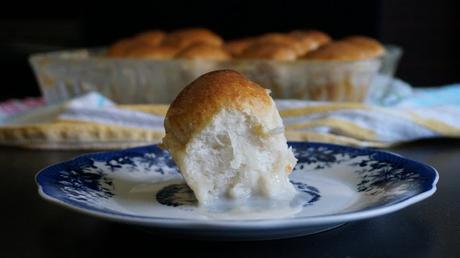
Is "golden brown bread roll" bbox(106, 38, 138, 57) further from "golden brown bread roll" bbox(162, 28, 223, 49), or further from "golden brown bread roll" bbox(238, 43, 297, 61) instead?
"golden brown bread roll" bbox(238, 43, 297, 61)

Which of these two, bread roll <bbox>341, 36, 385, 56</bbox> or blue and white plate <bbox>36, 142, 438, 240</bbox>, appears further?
bread roll <bbox>341, 36, 385, 56</bbox>

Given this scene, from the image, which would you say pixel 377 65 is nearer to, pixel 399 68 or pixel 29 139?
pixel 29 139

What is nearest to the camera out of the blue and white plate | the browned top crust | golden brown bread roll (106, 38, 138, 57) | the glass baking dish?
the blue and white plate

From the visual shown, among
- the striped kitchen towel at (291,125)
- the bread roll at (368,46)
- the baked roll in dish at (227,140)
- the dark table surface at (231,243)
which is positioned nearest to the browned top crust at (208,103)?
the baked roll in dish at (227,140)

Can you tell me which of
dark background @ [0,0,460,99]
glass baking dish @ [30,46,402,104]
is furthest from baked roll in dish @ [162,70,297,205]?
dark background @ [0,0,460,99]

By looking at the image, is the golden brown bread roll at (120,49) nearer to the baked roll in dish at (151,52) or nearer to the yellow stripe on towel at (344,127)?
the baked roll in dish at (151,52)

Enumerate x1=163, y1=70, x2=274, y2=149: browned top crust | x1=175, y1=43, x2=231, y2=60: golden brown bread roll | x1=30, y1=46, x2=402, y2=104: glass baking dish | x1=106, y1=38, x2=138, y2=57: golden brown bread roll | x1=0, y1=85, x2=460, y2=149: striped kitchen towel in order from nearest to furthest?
1. x1=163, y1=70, x2=274, y2=149: browned top crust
2. x1=0, y1=85, x2=460, y2=149: striped kitchen towel
3. x1=30, y1=46, x2=402, y2=104: glass baking dish
4. x1=175, y1=43, x2=231, y2=60: golden brown bread roll
5. x1=106, y1=38, x2=138, y2=57: golden brown bread roll

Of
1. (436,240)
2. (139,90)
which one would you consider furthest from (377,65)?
(436,240)
